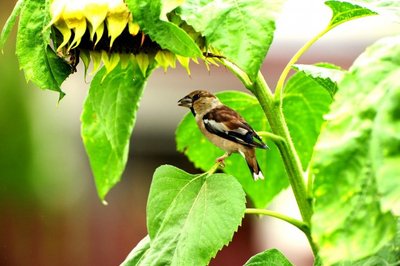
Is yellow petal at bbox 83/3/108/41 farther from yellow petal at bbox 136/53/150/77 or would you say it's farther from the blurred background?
the blurred background

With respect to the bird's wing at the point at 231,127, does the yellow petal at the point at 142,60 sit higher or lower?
higher

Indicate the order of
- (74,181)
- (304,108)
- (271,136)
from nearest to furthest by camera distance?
(271,136) < (304,108) < (74,181)

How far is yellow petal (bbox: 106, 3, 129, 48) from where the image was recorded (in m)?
0.54

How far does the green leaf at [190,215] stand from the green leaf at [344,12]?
10 cm

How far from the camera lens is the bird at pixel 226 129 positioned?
0.60 meters

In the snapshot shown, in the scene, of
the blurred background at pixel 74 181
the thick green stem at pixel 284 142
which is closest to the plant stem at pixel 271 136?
the thick green stem at pixel 284 142

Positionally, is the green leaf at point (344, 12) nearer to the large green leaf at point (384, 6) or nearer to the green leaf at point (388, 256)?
the large green leaf at point (384, 6)

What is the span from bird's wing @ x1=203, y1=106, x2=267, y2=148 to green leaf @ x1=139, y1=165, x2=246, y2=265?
→ 0.03m

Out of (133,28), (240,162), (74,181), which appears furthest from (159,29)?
(74,181)

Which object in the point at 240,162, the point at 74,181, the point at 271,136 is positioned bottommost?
the point at 74,181

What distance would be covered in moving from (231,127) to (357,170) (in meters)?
0.24

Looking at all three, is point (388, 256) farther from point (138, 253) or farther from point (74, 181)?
point (74, 181)

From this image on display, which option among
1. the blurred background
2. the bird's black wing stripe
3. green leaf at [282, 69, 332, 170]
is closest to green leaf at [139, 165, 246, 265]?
the bird's black wing stripe

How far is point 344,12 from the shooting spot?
579mm
